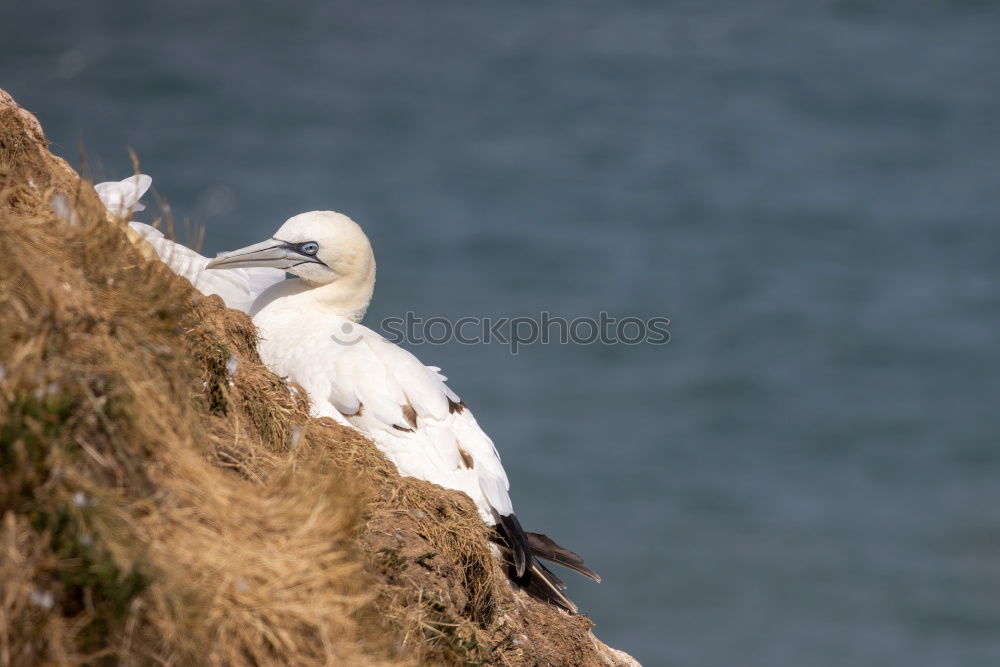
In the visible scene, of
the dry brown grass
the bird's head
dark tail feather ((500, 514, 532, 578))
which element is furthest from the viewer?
the bird's head

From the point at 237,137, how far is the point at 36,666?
25.0 m

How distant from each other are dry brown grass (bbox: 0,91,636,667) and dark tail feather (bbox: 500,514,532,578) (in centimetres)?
90

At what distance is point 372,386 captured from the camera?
623 cm

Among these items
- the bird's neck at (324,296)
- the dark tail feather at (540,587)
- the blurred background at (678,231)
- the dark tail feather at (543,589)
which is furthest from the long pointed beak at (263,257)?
the blurred background at (678,231)

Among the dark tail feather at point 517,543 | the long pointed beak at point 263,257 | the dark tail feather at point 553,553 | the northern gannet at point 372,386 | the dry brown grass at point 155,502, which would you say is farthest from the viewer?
the long pointed beak at point 263,257

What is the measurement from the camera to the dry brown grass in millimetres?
3053

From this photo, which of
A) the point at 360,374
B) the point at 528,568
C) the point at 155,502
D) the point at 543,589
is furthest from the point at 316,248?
the point at 155,502

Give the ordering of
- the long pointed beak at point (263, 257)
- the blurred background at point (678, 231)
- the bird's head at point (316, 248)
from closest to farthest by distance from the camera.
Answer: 1. the long pointed beak at point (263, 257)
2. the bird's head at point (316, 248)
3. the blurred background at point (678, 231)

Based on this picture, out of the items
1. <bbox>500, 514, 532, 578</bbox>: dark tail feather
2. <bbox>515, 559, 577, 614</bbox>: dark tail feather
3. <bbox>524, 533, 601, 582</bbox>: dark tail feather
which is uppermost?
<bbox>524, 533, 601, 582</bbox>: dark tail feather

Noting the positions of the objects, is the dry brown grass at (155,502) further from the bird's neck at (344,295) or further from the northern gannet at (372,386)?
the bird's neck at (344,295)

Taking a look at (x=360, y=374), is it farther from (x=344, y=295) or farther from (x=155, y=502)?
(x=155, y=502)

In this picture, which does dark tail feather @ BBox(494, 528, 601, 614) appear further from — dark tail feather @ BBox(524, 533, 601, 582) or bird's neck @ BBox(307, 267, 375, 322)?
bird's neck @ BBox(307, 267, 375, 322)

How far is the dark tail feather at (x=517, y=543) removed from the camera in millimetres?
5730

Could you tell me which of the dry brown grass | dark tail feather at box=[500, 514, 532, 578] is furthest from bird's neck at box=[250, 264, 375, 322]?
the dry brown grass
